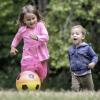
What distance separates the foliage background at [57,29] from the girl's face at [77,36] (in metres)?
7.04

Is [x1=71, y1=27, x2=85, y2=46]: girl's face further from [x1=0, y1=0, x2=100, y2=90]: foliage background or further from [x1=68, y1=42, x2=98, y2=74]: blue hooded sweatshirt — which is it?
[x1=0, y1=0, x2=100, y2=90]: foliage background

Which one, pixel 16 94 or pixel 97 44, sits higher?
pixel 16 94

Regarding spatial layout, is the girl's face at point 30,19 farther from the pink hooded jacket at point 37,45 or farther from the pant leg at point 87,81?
the pant leg at point 87,81

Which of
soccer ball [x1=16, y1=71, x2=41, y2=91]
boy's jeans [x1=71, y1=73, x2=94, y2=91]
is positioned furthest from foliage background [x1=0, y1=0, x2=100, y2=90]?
soccer ball [x1=16, y1=71, x2=41, y2=91]

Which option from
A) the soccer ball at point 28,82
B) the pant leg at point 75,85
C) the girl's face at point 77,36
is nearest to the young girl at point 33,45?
the soccer ball at point 28,82

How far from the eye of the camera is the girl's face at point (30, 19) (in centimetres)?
1116

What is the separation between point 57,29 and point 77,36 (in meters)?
10.1

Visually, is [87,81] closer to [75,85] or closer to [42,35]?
[75,85]

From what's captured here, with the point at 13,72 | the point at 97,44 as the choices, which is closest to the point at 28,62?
the point at 97,44

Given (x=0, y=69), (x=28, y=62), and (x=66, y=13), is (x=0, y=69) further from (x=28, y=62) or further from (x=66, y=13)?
(x=28, y=62)

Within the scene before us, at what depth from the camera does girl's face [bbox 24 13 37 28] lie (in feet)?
36.6

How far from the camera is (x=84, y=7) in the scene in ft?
67.9

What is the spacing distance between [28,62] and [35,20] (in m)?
0.80

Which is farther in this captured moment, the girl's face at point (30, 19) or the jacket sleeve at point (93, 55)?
the girl's face at point (30, 19)
